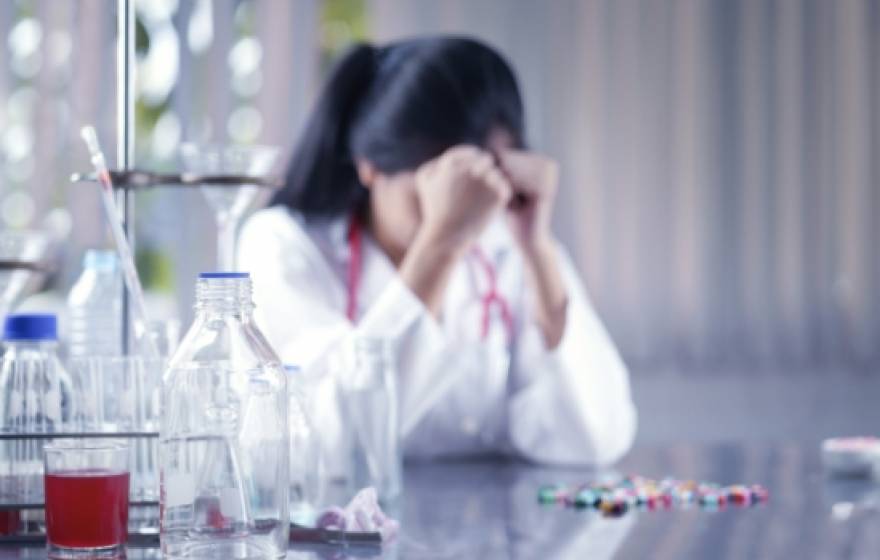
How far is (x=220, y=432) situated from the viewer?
1094 millimetres

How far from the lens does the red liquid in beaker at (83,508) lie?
104cm

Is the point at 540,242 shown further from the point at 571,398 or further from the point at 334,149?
the point at 334,149

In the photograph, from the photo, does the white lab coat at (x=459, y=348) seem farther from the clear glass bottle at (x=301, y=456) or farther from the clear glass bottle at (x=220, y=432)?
the clear glass bottle at (x=220, y=432)

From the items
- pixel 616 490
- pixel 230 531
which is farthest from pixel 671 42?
pixel 230 531

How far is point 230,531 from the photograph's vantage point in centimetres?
105

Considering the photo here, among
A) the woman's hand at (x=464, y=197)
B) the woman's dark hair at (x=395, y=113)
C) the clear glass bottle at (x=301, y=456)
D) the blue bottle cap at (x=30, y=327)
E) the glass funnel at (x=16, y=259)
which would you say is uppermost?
the woman's dark hair at (x=395, y=113)

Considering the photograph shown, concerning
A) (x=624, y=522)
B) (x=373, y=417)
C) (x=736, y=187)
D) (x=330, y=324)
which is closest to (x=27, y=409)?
(x=373, y=417)

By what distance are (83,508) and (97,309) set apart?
39 centimetres

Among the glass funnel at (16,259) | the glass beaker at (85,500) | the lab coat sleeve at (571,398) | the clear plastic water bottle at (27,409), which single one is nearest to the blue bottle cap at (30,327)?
the clear plastic water bottle at (27,409)

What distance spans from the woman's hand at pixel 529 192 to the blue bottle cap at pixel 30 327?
41.3 inches

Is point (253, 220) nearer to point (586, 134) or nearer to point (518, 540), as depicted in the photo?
point (518, 540)

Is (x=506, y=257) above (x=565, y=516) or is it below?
above

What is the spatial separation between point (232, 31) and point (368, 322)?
1.58m

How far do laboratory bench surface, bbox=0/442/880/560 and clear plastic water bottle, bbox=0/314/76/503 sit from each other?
6cm
